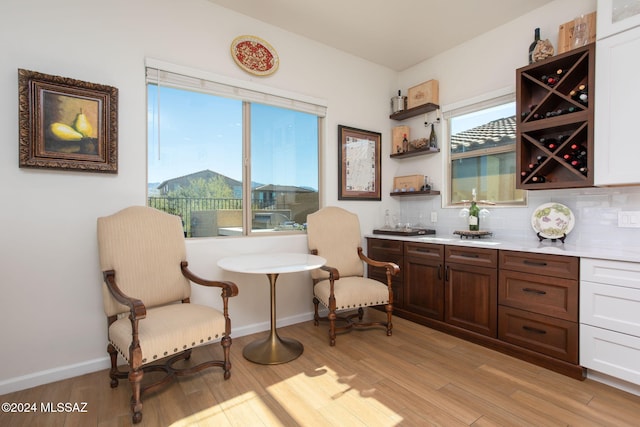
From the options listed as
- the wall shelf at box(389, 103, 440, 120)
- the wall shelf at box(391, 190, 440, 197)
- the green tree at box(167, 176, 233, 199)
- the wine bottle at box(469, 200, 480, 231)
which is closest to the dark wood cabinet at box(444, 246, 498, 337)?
the wine bottle at box(469, 200, 480, 231)

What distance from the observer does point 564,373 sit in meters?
2.26

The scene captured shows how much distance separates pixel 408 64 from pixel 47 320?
4.46 meters

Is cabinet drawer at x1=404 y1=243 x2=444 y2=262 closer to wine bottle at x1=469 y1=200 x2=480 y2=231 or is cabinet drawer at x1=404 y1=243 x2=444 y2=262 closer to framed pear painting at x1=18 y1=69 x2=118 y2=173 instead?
wine bottle at x1=469 y1=200 x2=480 y2=231

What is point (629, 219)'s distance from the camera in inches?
94.0

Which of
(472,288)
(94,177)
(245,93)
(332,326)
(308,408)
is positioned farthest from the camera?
(245,93)

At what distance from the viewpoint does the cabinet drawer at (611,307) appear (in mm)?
1992

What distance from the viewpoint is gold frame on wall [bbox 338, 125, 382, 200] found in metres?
3.74

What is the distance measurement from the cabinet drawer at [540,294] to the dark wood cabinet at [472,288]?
0.29 ft

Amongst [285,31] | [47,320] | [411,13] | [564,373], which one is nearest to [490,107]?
[411,13]

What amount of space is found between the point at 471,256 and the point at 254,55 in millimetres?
2786

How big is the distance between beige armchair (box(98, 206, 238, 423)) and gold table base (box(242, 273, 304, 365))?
12.3 inches

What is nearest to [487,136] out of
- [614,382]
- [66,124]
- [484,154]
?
[484,154]

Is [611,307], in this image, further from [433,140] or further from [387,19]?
[387,19]

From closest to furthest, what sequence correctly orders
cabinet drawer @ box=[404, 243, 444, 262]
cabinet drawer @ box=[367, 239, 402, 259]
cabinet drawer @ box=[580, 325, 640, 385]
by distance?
cabinet drawer @ box=[580, 325, 640, 385], cabinet drawer @ box=[404, 243, 444, 262], cabinet drawer @ box=[367, 239, 402, 259]
